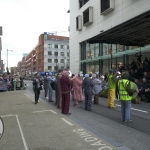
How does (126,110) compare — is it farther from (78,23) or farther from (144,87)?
(78,23)

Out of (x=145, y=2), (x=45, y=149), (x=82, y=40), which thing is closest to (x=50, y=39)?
(x=82, y=40)

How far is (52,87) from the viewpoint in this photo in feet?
40.9

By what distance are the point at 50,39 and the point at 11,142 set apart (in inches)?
3151

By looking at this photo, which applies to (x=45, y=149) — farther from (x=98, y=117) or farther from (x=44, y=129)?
(x=98, y=117)

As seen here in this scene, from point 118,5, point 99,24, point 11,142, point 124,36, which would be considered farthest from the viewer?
point 99,24

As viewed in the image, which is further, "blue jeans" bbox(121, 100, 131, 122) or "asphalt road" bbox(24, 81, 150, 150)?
"blue jeans" bbox(121, 100, 131, 122)

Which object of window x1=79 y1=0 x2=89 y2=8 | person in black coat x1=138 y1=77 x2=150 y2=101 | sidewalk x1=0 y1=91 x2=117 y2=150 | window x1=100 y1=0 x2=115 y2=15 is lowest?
sidewalk x1=0 y1=91 x2=117 y2=150

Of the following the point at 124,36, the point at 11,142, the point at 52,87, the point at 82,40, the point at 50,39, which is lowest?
the point at 11,142

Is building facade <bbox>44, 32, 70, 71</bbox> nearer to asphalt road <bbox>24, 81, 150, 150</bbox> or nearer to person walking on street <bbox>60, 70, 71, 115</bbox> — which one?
person walking on street <bbox>60, 70, 71, 115</bbox>

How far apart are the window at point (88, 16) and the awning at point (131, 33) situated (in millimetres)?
10565

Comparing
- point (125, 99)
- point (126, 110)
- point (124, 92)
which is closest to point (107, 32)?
point (124, 92)

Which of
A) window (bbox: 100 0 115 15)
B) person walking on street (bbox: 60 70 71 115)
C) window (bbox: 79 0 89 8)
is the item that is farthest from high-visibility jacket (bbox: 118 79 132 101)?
window (bbox: 79 0 89 8)

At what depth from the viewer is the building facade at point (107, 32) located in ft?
48.7

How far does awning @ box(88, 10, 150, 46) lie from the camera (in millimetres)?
12706
